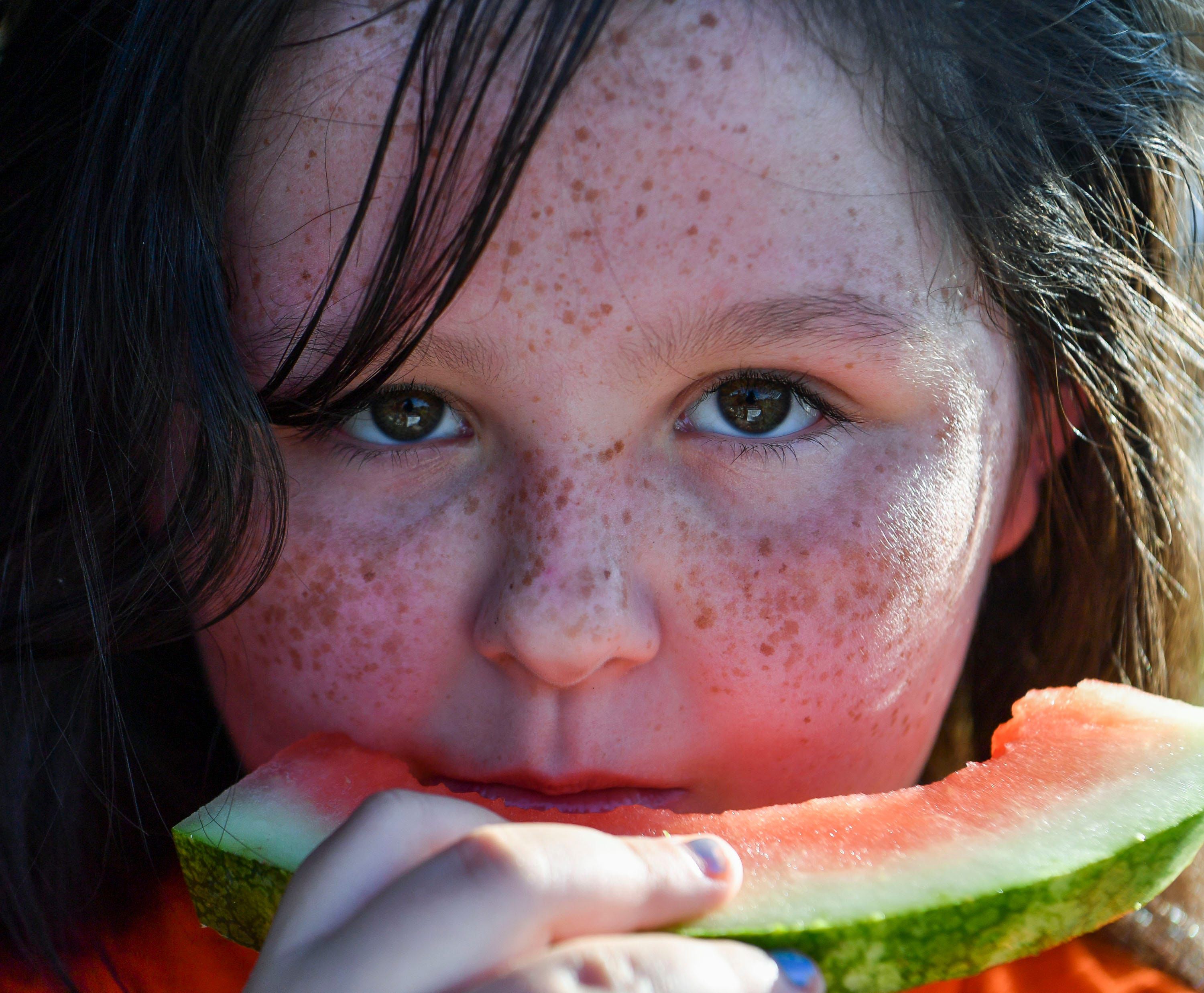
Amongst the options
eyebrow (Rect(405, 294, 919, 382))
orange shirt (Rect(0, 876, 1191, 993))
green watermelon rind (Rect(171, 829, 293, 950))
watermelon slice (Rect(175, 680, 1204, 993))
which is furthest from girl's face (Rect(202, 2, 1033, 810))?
orange shirt (Rect(0, 876, 1191, 993))

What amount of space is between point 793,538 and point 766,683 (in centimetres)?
16

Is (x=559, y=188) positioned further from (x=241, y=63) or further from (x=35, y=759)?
(x=35, y=759)

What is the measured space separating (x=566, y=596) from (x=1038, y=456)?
0.78m

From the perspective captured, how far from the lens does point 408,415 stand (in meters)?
1.30

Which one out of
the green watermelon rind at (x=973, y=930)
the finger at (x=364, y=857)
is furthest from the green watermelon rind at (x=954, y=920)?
the finger at (x=364, y=857)

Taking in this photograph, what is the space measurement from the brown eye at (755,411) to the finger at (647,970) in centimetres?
56

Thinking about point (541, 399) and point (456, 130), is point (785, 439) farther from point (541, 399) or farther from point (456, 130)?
point (456, 130)

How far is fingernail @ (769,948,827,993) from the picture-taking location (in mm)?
908

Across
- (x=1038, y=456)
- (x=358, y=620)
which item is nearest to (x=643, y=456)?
(x=358, y=620)

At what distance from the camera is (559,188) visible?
1.09 m

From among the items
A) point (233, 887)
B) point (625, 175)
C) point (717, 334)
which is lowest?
point (233, 887)

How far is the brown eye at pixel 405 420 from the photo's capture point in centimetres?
127

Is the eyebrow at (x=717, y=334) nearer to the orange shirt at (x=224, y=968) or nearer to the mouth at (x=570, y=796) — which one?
the mouth at (x=570, y=796)

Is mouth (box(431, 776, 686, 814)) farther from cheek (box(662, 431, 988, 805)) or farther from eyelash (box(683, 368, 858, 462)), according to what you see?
eyelash (box(683, 368, 858, 462))
